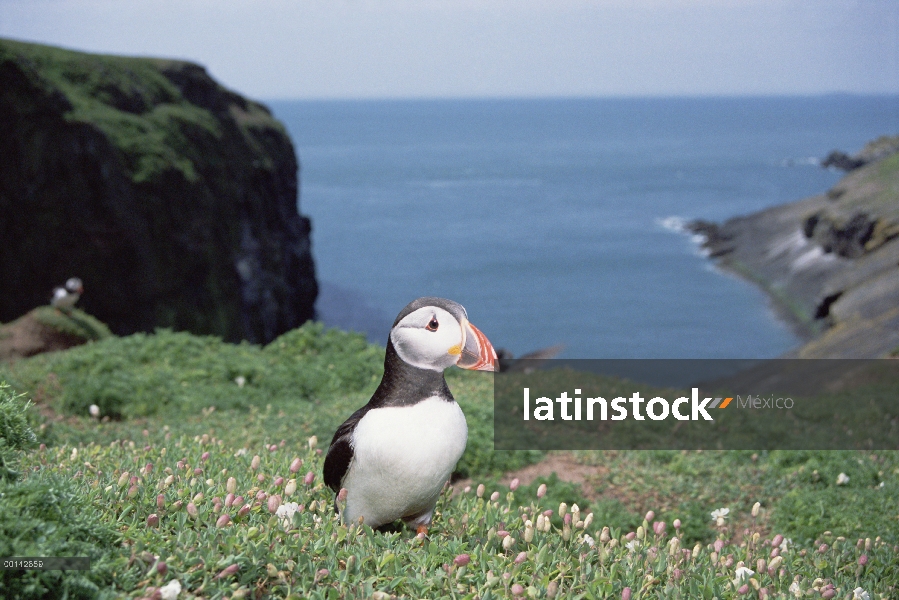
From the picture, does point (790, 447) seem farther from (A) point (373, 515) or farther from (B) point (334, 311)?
(B) point (334, 311)

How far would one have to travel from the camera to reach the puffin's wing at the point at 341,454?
5070 mm

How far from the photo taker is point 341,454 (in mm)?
5098

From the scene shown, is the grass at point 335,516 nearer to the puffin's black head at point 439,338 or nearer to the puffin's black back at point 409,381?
the puffin's black back at point 409,381

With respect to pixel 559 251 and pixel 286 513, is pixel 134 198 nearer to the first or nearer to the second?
pixel 286 513

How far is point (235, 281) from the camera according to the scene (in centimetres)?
5256

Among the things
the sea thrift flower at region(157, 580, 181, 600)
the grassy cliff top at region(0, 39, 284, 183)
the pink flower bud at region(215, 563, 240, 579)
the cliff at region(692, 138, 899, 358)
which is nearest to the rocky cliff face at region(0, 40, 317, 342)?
the grassy cliff top at region(0, 39, 284, 183)

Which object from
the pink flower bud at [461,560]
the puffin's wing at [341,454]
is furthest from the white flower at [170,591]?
the puffin's wing at [341,454]

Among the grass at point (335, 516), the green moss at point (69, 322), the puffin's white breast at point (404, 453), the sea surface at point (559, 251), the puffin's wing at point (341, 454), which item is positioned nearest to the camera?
the grass at point (335, 516)

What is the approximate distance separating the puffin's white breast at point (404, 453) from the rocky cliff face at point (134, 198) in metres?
39.1

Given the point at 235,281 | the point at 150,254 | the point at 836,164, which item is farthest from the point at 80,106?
the point at 836,164

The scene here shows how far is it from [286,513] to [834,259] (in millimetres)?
66612

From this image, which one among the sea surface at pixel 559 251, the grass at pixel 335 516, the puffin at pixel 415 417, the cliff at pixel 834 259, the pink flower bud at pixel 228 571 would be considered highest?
the puffin at pixel 415 417

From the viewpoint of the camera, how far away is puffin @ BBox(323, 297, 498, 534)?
474cm

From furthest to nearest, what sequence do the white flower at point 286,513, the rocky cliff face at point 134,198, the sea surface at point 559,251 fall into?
the sea surface at point 559,251
the rocky cliff face at point 134,198
the white flower at point 286,513
